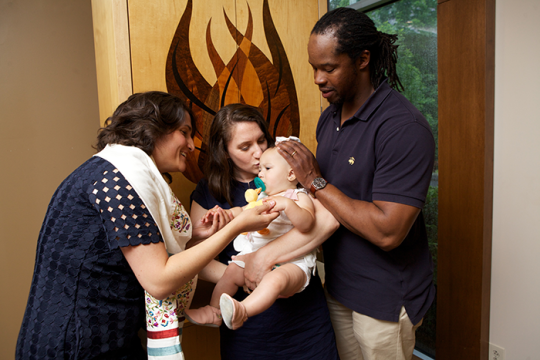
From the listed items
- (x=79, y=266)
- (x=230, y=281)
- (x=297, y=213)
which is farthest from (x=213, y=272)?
(x=79, y=266)

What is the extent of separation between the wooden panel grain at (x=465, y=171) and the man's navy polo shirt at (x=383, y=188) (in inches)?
42.0

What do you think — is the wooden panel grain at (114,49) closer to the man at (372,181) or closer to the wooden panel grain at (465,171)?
the man at (372,181)

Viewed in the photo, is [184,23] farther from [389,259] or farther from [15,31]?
[389,259]

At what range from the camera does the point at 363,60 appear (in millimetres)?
1583

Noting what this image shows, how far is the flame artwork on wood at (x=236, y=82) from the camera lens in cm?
223

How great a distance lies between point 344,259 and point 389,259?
0.22 meters

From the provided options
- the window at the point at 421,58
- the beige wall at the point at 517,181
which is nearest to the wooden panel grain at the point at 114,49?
the window at the point at 421,58

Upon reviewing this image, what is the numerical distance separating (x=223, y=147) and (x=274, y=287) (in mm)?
850

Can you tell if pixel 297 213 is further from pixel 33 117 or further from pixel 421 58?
A: pixel 33 117

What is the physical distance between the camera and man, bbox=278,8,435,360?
137 centimetres

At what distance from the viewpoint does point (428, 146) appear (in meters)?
1.37

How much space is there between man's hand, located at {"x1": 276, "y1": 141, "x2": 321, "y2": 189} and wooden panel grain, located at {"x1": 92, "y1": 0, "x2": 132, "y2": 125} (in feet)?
3.54

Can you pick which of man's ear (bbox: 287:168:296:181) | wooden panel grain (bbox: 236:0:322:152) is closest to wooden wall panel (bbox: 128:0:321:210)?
wooden panel grain (bbox: 236:0:322:152)

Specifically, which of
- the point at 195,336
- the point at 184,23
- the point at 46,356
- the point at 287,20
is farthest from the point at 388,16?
the point at 46,356
